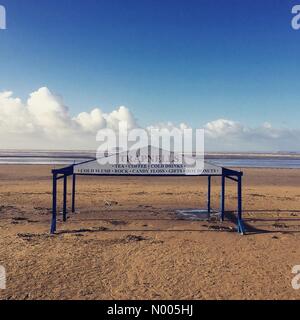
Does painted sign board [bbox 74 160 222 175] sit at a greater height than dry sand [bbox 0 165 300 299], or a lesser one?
greater

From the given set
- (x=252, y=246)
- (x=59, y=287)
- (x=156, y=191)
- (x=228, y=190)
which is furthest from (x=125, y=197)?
(x=59, y=287)

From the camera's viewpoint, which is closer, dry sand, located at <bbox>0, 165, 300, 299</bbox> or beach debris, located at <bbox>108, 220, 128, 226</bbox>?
dry sand, located at <bbox>0, 165, 300, 299</bbox>

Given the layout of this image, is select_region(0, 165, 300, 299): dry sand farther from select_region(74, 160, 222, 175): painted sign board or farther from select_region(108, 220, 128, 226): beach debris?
select_region(74, 160, 222, 175): painted sign board

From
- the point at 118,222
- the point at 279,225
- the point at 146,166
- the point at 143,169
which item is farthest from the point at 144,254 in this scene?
the point at 279,225

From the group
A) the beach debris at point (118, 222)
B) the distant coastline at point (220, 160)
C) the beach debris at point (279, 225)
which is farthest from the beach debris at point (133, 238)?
the distant coastline at point (220, 160)

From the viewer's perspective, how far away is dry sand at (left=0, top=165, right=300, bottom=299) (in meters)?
8.55

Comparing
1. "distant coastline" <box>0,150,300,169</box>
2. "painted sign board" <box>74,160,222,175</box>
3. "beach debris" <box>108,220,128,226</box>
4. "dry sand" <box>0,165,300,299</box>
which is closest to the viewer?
"dry sand" <box>0,165,300,299</box>

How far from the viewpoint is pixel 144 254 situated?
37.1ft

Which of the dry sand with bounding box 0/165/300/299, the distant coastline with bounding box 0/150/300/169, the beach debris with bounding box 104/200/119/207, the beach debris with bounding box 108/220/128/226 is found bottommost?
the dry sand with bounding box 0/165/300/299

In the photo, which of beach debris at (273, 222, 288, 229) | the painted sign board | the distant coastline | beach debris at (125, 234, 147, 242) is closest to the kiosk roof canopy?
the painted sign board

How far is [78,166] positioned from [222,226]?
23.1ft

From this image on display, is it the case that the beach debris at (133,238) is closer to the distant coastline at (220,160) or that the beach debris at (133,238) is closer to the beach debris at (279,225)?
the beach debris at (279,225)

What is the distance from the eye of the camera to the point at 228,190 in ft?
92.6
